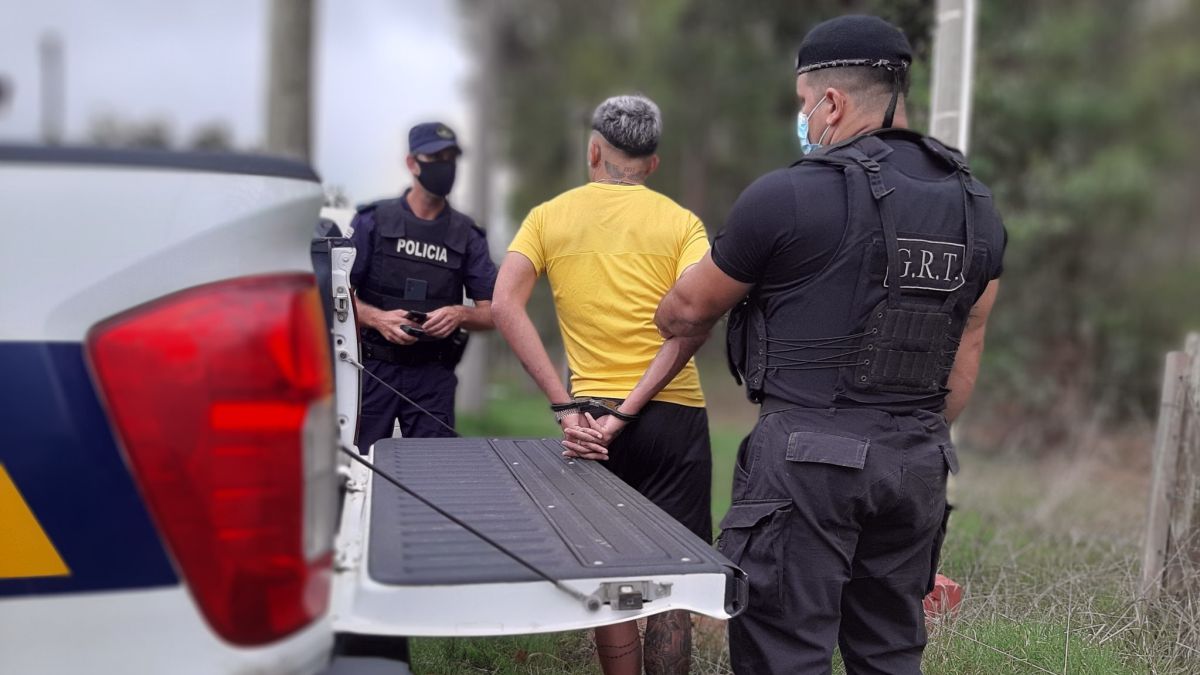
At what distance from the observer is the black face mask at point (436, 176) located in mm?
4586

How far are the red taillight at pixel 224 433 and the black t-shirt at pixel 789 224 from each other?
3.93 feet

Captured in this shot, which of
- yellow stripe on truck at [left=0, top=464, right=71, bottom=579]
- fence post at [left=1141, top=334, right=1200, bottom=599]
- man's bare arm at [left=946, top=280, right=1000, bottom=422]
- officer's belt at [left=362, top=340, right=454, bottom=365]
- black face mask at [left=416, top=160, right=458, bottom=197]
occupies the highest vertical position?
black face mask at [left=416, top=160, right=458, bottom=197]

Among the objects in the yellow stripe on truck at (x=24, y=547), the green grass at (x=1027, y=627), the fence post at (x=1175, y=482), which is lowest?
the green grass at (x=1027, y=627)

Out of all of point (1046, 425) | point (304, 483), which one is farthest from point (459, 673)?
point (1046, 425)

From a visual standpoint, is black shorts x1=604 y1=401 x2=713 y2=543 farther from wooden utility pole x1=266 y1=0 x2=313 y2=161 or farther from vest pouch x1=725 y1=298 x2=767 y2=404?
wooden utility pole x1=266 y1=0 x2=313 y2=161

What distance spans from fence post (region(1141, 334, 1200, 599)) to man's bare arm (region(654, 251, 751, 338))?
2256 mm

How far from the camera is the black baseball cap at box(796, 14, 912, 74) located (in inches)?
A: 105

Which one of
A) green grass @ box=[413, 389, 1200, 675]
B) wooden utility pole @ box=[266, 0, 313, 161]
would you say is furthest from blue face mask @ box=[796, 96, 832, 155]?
wooden utility pole @ box=[266, 0, 313, 161]

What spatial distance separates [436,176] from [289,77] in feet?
14.5

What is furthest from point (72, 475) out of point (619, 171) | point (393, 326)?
point (393, 326)

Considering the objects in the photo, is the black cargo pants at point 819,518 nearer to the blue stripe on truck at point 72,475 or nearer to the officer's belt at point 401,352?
the blue stripe on truck at point 72,475

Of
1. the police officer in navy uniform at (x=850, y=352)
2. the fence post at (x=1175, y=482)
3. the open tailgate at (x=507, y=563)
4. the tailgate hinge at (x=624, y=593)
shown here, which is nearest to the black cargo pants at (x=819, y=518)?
the police officer in navy uniform at (x=850, y=352)

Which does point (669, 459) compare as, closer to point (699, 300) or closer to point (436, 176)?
point (699, 300)

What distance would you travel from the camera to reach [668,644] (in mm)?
3354
